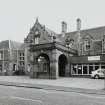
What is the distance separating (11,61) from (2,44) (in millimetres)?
6438

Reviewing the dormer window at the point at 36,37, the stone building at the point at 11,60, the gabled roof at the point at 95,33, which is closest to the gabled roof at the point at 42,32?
the dormer window at the point at 36,37

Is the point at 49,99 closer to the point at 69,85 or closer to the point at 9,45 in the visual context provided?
the point at 69,85

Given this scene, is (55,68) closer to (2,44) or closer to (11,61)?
(11,61)

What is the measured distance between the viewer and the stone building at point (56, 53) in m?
29.7

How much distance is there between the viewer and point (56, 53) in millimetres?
28250

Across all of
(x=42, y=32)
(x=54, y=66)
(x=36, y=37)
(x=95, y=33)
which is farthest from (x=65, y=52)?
(x=95, y=33)

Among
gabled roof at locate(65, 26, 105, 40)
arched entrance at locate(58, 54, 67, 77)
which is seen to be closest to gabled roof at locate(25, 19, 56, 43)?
arched entrance at locate(58, 54, 67, 77)

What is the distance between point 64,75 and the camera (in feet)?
112

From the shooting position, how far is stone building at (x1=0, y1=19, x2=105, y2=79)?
97.3 ft

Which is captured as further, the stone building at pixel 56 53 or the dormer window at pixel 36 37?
the dormer window at pixel 36 37

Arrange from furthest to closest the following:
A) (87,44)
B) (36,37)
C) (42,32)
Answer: (36,37) < (42,32) < (87,44)

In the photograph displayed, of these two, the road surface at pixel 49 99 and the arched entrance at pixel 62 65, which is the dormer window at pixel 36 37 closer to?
the arched entrance at pixel 62 65

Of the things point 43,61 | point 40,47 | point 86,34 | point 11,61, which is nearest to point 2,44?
point 11,61

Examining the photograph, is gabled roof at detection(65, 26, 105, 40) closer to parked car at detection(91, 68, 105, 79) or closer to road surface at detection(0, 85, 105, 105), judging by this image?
parked car at detection(91, 68, 105, 79)
